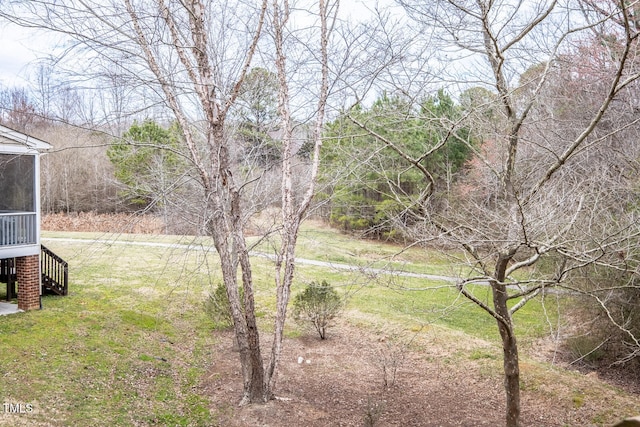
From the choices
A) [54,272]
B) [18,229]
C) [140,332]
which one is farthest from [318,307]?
[18,229]

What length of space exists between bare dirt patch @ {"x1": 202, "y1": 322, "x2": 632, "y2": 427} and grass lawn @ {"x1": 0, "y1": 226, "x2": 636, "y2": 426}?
518mm

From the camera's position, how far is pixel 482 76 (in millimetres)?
5469

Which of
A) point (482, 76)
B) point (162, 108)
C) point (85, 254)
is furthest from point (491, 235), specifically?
point (85, 254)

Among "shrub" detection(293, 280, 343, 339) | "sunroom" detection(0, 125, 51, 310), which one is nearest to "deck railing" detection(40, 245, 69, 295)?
"sunroom" detection(0, 125, 51, 310)

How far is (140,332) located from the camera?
9.94 m

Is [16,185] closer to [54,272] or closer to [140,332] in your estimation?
[54,272]

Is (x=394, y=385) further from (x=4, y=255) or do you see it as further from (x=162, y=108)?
(x=4, y=255)

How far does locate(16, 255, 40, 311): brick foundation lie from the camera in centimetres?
1019

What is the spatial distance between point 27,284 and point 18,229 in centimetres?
114

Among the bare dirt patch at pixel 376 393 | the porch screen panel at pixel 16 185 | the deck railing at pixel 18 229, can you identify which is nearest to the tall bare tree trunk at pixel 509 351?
the bare dirt patch at pixel 376 393

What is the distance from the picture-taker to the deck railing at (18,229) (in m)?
10.0

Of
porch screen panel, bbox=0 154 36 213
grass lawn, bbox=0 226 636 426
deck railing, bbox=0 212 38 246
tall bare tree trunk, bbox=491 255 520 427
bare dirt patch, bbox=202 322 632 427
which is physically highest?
porch screen panel, bbox=0 154 36 213

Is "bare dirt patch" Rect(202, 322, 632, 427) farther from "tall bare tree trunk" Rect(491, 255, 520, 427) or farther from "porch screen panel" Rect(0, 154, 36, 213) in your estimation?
"porch screen panel" Rect(0, 154, 36, 213)

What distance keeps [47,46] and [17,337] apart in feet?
18.5
